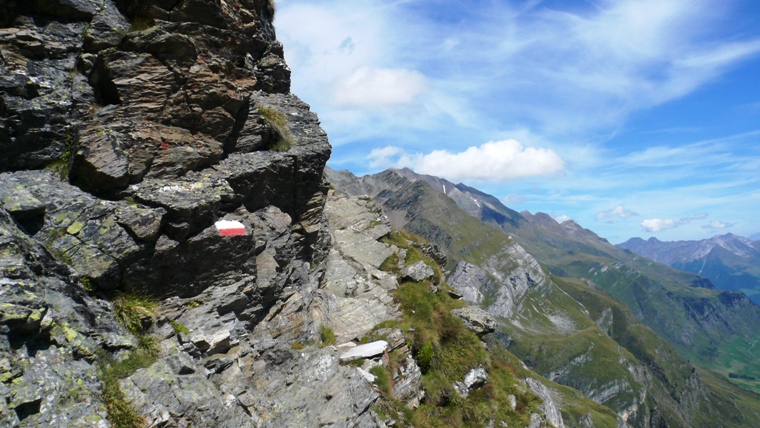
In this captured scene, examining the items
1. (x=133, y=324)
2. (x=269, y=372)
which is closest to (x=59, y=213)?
(x=133, y=324)

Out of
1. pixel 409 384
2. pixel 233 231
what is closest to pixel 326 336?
pixel 409 384

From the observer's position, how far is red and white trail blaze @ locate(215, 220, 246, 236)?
16.3 meters

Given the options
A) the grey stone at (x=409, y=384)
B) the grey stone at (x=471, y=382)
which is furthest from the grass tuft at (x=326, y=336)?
the grey stone at (x=471, y=382)

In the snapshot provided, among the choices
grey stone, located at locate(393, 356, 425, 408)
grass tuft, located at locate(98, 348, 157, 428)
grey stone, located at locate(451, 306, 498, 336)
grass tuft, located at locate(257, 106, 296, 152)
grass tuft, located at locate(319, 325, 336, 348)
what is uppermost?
grass tuft, located at locate(257, 106, 296, 152)

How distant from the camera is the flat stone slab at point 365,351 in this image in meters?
20.6

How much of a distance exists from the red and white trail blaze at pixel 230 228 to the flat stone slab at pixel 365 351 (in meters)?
8.93

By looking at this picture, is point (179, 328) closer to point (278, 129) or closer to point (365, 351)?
→ point (365, 351)

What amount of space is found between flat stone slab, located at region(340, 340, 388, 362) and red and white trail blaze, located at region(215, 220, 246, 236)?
29.3ft

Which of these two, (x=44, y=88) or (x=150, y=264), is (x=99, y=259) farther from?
(x=44, y=88)

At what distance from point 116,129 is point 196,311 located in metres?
7.80

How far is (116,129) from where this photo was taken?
14359 mm

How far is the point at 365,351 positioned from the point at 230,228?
403 inches

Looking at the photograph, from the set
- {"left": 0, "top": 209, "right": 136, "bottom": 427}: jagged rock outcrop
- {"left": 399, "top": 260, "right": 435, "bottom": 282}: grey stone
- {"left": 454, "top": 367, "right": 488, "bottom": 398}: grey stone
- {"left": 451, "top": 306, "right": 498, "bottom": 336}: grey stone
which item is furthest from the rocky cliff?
{"left": 399, "top": 260, "right": 435, "bottom": 282}: grey stone

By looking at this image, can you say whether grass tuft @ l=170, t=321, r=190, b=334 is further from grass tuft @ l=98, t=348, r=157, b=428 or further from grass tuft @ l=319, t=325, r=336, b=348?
grass tuft @ l=319, t=325, r=336, b=348
